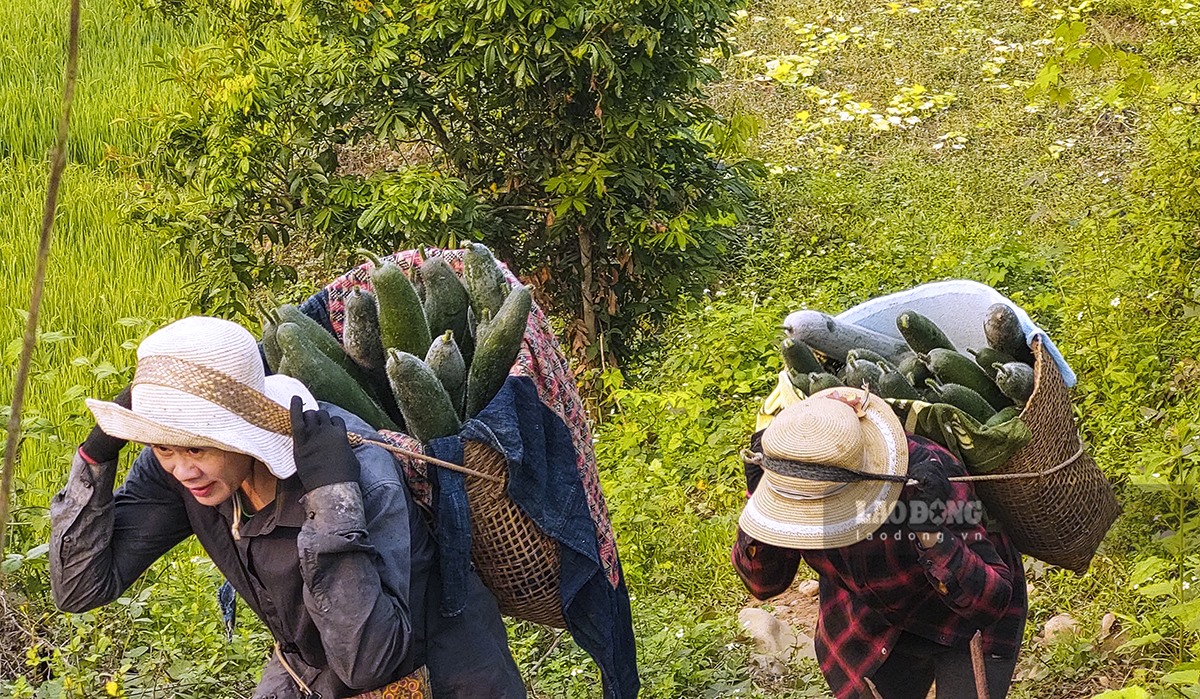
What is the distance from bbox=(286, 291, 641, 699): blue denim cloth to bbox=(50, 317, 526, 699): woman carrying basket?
6cm

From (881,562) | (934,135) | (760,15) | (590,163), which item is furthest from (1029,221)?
(881,562)

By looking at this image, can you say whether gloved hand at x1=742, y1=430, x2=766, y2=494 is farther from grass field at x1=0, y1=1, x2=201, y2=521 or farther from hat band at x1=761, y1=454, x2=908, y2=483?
grass field at x1=0, y1=1, x2=201, y2=521

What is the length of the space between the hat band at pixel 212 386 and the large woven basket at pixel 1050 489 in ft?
4.79

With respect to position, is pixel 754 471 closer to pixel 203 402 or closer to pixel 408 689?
pixel 408 689

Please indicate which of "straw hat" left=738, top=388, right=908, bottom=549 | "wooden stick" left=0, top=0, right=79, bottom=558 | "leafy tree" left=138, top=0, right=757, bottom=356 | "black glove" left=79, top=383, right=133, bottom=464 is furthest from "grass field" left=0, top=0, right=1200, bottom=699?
"wooden stick" left=0, top=0, right=79, bottom=558

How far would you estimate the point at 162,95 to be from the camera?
909 centimetres

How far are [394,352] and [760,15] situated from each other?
8.54 m

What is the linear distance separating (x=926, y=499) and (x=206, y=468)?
132cm

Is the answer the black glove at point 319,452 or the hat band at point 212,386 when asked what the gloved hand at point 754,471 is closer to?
the black glove at point 319,452

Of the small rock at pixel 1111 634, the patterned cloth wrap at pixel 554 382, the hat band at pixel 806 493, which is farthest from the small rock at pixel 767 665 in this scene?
the hat band at pixel 806 493

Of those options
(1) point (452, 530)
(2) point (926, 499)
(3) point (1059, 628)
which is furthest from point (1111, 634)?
(1) point (452, 530)

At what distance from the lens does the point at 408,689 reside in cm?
237

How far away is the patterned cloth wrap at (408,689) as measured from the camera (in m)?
2.35

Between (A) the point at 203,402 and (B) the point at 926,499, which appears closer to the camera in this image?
(A) the point at 203,402
